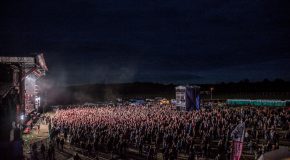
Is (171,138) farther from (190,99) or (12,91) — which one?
(190,99)

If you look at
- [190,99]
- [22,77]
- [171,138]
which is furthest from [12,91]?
[190,99]

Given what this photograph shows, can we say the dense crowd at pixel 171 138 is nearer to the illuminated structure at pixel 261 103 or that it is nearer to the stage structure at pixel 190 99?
the stage structure at pixel 190 99

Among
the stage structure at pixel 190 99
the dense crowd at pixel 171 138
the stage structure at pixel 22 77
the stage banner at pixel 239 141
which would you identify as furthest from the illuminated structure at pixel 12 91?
the stage structure at pixel 190 99

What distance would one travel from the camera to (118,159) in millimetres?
22906

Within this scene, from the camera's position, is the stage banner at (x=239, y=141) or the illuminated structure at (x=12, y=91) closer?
the stage banner at (x=239, y=141)

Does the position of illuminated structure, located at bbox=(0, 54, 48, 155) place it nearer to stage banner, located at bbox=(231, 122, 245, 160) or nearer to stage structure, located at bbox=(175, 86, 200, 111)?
stage banner, located at bbox=(231, 122, 245, 160)

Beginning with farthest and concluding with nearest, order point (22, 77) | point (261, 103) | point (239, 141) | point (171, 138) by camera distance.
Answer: point (261, 103) → point (22, 77) → point (171, 138) → point (239, 141)

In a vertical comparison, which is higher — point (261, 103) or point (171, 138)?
point (261, 103)

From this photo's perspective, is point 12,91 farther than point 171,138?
No

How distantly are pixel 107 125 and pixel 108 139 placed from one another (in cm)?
620

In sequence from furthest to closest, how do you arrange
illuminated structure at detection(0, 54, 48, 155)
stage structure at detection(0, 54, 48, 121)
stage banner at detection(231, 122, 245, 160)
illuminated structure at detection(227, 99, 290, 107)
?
illuminated structure at detection(227, 99, 290, 107)
stage structure at detection(0, 54, 48, 121)
illuminated structure at detection(0, 54, 48, 155)
stage banner at detection(231, 122, 245, 160)

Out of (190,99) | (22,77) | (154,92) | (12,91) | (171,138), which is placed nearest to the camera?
(12,91)

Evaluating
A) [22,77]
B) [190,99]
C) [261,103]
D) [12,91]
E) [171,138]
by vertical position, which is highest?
[22,77]

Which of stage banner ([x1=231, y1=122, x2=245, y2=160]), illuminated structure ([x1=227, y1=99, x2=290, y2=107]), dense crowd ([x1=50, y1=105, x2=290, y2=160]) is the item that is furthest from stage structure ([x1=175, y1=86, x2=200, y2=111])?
stage banner ([x1=231, y1=122, x2=245, y2=160])
